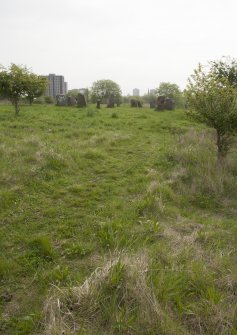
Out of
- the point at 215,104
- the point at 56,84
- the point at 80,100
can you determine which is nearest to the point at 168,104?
the point at 80,100

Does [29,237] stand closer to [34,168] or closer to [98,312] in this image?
[98,312]

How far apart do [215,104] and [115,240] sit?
20.0 ft

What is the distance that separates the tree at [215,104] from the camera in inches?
344

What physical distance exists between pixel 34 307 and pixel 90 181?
4199 millimetres

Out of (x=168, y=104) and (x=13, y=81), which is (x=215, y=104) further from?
(x=168, y=104)

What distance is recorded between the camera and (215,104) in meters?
8.87

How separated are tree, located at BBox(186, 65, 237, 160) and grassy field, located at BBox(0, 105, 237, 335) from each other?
2.80 feet

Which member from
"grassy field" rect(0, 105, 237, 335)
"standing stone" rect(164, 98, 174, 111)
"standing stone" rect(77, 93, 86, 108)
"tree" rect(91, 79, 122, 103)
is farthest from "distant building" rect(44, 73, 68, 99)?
"grassy field" rect(0, 105, 237, 335)

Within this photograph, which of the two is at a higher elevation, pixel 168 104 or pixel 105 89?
pixel 105 89

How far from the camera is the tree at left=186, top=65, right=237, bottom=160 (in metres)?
8.75

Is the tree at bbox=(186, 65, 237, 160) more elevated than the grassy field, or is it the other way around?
the tree at bbox=(186, 65, 237, 160)

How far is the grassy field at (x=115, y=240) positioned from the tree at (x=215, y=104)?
853mm

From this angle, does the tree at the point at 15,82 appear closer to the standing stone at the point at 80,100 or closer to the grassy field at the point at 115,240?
the standing stone at the point at 80,100

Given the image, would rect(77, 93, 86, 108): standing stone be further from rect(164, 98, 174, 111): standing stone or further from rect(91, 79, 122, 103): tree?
rect(91, 79, 122, 103): tree
